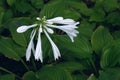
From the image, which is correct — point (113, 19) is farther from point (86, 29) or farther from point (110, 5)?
point (86, 29)

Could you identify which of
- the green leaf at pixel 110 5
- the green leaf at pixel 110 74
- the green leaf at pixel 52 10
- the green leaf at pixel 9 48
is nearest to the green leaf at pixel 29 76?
the green leaf at pixel 9 48

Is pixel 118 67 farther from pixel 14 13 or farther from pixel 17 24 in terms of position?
pixel 14 13

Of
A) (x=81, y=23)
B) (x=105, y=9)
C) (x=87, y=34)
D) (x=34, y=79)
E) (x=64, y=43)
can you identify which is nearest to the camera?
(x=34, y=79)

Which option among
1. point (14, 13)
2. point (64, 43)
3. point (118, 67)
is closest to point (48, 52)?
point (64, 43)

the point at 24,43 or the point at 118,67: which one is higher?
the point at 24,43

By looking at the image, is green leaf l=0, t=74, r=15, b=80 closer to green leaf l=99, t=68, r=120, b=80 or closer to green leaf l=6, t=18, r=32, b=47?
green leaf l=6, t=18, r=32, b=47

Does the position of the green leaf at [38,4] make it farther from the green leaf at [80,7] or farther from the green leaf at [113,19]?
the green leaf at [113,19]
